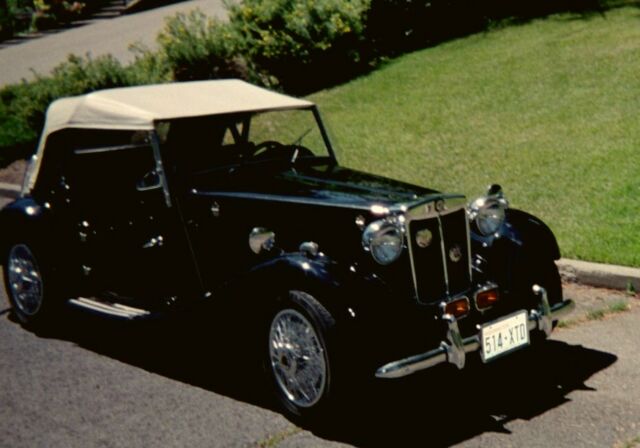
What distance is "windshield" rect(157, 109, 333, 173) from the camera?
658 cm

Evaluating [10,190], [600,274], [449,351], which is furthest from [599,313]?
[10,190]

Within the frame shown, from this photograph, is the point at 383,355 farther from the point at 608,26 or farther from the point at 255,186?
the point at 608,26

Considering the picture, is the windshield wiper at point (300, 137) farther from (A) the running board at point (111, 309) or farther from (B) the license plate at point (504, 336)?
(B) the license plate at point (504, 336)

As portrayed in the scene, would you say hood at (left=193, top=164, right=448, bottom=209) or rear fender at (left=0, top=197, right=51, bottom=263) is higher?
hood at (left=193, top=164, right=448, bottom=209)

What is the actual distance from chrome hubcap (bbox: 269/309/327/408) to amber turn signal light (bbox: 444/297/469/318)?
753 millimetres

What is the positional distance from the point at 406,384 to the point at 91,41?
62.9 ft

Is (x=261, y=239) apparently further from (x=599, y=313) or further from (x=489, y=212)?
(x=599, y=313)

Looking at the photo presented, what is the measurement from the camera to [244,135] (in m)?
6.94

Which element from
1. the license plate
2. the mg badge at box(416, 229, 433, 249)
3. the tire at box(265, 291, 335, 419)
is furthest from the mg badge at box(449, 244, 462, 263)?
the tire at box(265, 291, 335, 419)

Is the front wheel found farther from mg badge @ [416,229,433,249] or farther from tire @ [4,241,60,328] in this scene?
mg badge @ [416,229,433,249]

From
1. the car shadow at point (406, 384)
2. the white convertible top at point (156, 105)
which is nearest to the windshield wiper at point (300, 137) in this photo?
the white convertible top at point (156, 105)

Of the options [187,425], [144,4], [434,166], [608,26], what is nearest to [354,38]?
[608,26]

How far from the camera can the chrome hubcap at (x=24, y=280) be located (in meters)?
7.49

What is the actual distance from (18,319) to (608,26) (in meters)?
9.94
